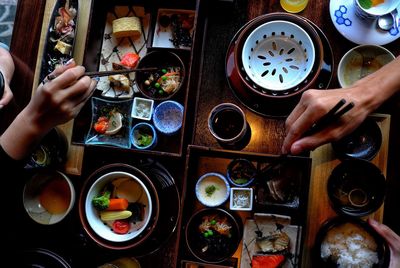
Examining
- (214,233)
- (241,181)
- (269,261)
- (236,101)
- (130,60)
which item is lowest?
(269,261)

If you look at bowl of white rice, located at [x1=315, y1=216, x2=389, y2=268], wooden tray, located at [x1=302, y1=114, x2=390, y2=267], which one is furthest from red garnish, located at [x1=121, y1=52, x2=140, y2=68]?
bowl of white rice, located at [x1=315, y1=216, x2=389, y2=268]

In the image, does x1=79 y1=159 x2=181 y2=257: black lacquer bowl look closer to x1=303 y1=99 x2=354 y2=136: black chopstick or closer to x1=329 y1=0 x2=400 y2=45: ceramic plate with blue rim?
x1=303 y1=99 x2=354 y2=136: black chopstick

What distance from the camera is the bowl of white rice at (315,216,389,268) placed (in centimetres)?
256

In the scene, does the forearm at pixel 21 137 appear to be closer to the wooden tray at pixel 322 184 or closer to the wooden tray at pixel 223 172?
the wooden tray at pixel 223 172

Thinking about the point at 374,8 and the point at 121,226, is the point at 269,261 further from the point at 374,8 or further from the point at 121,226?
the point at 374,8

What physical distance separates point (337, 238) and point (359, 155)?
1.63 feet

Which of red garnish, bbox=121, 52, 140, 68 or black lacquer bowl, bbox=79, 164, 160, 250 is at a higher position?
red garnish, bbox=121, 52, 140, 68

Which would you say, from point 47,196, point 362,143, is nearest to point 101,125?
point 47,196

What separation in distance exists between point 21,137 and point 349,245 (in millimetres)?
1982

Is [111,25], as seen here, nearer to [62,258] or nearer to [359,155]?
[62,258]

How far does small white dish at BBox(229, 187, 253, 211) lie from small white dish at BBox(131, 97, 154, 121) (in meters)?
0.70

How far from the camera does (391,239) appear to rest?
250 centimetres

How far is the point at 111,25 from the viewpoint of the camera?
2.95 m

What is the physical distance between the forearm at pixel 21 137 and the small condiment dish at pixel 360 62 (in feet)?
5.86
